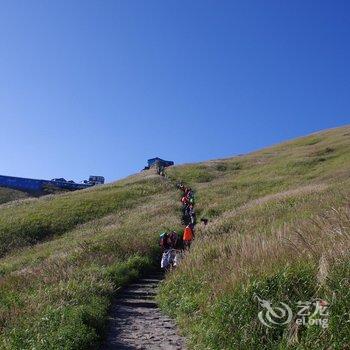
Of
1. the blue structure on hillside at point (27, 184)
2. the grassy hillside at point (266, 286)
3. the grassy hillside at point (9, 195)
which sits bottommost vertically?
the grassy hillside at point (266, 286)

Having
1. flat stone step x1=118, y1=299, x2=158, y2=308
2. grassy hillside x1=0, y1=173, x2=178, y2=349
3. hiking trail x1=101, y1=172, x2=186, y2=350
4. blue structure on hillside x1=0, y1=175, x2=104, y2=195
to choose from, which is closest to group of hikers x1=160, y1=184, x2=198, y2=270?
grassy hillside x1=0, y1=173, x2=178, y2=349

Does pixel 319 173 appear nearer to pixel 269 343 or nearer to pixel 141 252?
pixel 141 252

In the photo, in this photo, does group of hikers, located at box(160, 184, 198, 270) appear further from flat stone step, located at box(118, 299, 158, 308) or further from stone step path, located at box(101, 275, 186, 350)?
flat stone step, located at box(118, 299, 158, 308)

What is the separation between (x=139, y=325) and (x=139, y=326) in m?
0.09

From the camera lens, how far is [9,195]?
80.7 meters

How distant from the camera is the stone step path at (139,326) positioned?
32.8ft

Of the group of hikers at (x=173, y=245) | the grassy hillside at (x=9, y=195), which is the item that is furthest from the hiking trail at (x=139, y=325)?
the grassy hillside at (x=9, y=195)

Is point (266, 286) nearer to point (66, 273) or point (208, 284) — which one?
point (208, 284)

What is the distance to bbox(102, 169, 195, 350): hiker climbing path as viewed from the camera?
10023mm

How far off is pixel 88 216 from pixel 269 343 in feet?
119

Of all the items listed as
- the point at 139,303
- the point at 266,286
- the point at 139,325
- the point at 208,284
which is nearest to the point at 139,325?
the point at 139,325

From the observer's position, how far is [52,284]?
14266 mm

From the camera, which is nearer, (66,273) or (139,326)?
(139,326)

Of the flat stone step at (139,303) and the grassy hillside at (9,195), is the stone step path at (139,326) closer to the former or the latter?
the flat stone step at (139,303)
